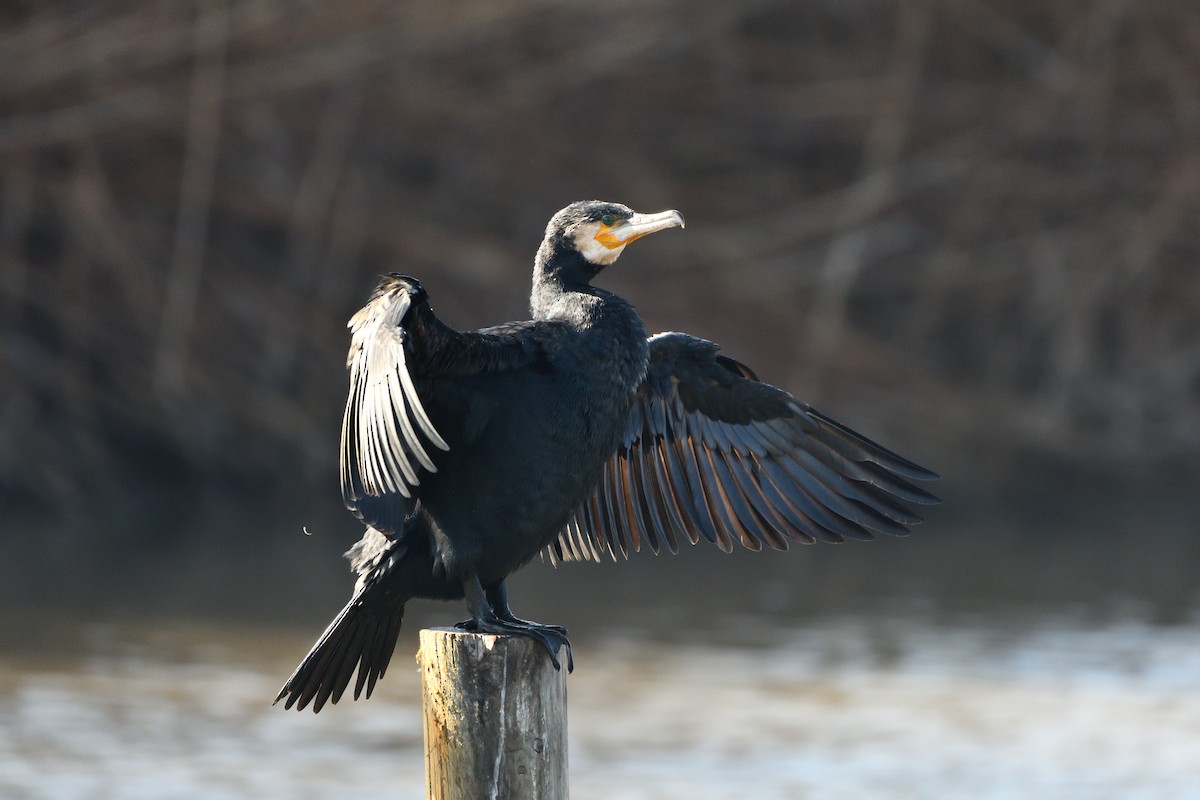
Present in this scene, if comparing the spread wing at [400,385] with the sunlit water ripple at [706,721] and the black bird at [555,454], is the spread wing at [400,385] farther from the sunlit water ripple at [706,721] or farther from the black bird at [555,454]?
the sunlit water ripple at [706,721]

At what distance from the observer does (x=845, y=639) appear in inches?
320

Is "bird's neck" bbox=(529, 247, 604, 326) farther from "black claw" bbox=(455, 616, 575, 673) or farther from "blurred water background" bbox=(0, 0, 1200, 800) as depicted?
"blurred water background" bbox=(0, 0, 1200, 800)

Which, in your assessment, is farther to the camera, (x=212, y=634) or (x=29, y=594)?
(x=29, y=594)

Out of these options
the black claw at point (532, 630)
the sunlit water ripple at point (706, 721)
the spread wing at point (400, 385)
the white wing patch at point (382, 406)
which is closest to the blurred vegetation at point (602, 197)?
the sunlit water ripple at point (706, 721)

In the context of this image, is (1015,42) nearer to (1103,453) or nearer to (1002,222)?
(1002,222)

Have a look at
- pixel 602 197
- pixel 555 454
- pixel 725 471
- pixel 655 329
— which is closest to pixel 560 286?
pixel 555 454

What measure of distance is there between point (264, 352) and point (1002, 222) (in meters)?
5.65

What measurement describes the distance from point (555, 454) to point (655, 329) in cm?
827

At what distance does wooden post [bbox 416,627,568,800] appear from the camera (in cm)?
313

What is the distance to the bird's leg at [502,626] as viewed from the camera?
3.22 meters

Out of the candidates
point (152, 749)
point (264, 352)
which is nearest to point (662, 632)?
point (152, 749)

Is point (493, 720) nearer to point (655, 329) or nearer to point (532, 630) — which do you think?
point (532, 630)

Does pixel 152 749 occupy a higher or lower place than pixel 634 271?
lower

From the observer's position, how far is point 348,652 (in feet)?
11.7
